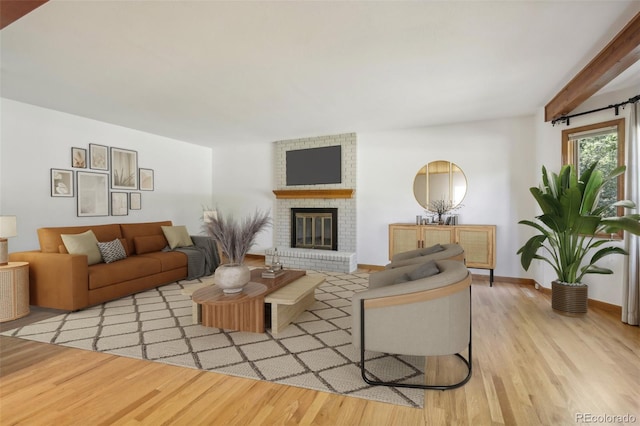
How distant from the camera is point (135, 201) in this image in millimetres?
5719

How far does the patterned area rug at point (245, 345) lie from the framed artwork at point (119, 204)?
7.07ft

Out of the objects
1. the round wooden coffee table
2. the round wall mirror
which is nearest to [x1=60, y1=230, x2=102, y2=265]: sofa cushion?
the round wooden coffee table

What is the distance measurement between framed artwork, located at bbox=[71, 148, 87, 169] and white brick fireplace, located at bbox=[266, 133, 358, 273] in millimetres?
3324

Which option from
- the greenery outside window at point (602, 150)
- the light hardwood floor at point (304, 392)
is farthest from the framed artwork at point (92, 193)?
the greenery outside window at point (602, 150)

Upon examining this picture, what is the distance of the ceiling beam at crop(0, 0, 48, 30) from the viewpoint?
1606 millimetres

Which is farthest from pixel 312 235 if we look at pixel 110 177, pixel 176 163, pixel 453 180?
pixel 110 177

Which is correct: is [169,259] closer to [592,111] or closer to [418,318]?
[418,318]

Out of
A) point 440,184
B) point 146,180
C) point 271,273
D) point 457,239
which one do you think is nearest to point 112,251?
point 146,180

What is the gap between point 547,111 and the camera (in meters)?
4.33

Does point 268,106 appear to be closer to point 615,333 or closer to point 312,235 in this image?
point 312,235

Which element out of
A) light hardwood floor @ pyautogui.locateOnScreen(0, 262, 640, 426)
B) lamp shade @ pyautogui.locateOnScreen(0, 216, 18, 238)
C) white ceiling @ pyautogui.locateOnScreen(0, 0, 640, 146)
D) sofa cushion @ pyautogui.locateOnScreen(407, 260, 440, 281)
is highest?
white ceiling @ pyautogui.locateOnScreen(0, 0, 640, 146)

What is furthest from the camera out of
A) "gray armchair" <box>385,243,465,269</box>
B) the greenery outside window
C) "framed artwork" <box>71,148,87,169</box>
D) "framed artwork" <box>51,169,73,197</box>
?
"framed artwork" <box>71,148,87,169</box>

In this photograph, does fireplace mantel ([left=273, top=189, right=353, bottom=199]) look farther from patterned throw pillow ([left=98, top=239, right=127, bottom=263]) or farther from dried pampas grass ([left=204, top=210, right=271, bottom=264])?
dried pampas grass ([left=204, top=210, right=271, bottom=264])

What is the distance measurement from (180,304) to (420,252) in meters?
3.05
